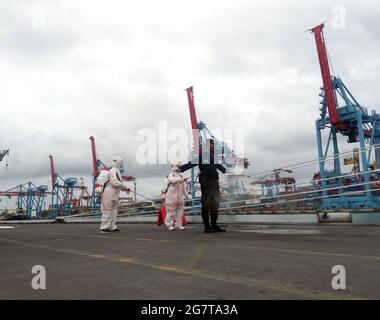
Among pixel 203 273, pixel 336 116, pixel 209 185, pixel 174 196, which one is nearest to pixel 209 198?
pixel 209 185

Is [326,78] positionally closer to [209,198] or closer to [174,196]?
[174,196]

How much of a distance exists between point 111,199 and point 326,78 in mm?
27933

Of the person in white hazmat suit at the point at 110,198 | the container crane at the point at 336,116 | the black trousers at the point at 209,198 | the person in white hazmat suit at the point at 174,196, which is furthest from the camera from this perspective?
the container crane at the point at 336,116

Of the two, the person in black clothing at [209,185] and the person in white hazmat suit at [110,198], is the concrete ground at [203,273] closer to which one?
the person in black clothing at [209,185]

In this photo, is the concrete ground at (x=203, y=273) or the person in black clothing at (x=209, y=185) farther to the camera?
the person in black clothing at (x=209, y=185)

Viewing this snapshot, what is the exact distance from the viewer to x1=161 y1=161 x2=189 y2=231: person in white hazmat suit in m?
9.19

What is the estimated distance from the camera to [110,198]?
8.79 meters

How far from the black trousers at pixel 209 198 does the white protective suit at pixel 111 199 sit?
91.7 inches

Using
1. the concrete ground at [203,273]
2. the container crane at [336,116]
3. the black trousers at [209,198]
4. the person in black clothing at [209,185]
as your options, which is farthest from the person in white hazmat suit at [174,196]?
A: the container crane at [336,116]

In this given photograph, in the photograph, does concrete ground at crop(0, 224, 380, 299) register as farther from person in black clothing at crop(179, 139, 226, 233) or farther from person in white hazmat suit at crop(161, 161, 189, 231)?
person in white hazmat suit at crop(161, 161, 189, 231)

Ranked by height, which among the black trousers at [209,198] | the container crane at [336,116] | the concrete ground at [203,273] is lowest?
the concrete ground at [203,273]

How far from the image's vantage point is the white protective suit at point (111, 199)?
8680 mm

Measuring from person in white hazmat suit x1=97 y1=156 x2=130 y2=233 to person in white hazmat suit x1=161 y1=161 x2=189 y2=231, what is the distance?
1.14m
